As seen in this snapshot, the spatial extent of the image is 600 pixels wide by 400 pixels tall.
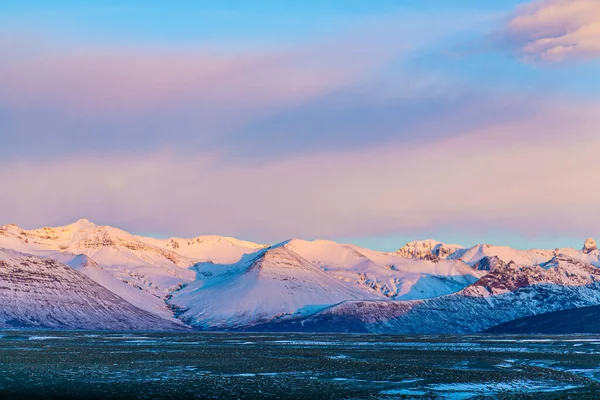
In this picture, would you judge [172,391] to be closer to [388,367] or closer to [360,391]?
[360,391]

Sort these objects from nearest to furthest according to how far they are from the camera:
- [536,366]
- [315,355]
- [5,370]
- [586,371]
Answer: [5,370] < [586,371] < [536,366] < [315,355]

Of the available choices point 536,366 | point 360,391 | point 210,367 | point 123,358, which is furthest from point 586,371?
point 123,358

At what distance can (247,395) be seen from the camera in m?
100

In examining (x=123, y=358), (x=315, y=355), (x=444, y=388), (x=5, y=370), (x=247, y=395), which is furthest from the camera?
(x=315, y=355)

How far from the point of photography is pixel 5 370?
127m

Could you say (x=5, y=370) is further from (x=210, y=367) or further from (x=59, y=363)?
(x=210, y=367)

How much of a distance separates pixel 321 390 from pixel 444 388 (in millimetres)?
16732

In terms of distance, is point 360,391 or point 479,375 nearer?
point 360,391

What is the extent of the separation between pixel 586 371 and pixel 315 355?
5902 cm

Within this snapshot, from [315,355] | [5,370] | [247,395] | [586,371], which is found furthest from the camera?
[315,355]

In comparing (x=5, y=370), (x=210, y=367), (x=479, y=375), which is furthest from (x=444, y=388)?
(x=5, y=370)

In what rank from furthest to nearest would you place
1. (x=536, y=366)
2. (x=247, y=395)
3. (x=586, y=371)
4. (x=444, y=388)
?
(x=536, y=366), (x=586, y=371), (x=444, y=388), (x=247, y=395)

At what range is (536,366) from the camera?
149 metres

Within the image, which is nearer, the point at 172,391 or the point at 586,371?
the point at 172,391
